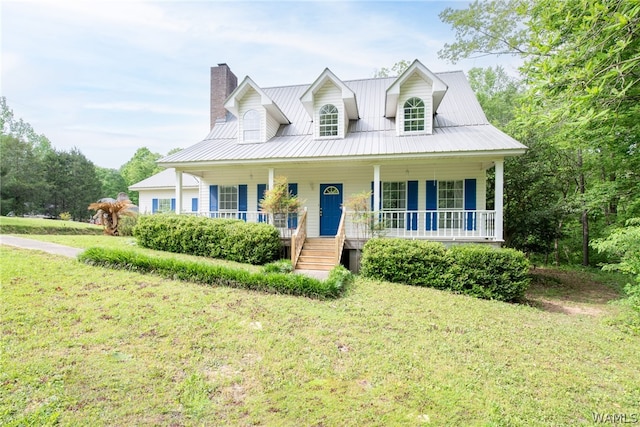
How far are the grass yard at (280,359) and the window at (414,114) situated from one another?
7316mm

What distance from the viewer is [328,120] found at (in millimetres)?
12102

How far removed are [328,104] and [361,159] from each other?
321 cm

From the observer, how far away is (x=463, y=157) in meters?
9.60

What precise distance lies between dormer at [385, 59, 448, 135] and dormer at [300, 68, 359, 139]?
1.69m

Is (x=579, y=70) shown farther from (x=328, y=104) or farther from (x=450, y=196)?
(x=328, y=104)

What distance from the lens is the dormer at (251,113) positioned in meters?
12.3

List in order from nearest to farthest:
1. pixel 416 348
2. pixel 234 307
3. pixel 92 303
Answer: pixel 416 348, pixel 92 303, pixel 234 307

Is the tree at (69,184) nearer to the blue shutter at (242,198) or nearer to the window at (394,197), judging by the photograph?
the blue shutter at (242,198)

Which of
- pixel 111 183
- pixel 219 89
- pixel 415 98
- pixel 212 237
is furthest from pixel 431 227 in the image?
pixel 111 183

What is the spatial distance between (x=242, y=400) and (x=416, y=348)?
8.79 feet

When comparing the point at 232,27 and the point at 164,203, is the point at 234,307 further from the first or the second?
the point at 164,203

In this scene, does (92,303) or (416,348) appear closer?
(416,348)

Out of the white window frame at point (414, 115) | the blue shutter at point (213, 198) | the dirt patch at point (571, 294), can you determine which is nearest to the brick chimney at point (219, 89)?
the blue shutter at point (213, 198)

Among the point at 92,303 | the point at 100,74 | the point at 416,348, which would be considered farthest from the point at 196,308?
the point at 100,74
